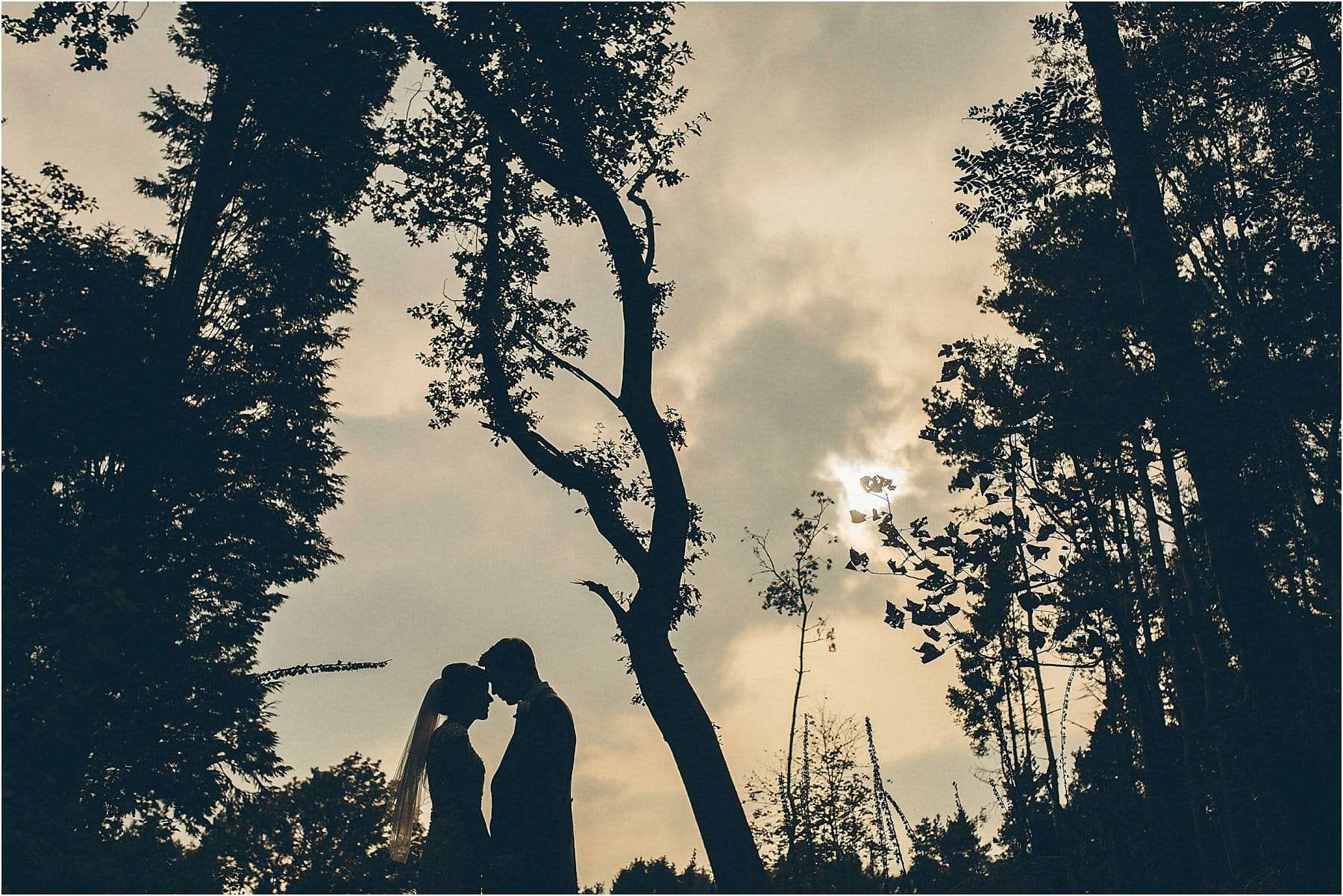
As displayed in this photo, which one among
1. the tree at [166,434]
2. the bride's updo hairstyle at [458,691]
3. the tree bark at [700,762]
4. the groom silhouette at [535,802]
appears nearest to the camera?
the groom silhouette at [535,802]

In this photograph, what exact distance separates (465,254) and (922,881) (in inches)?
500

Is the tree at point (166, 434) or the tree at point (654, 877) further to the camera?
the tree at point (654, 877)

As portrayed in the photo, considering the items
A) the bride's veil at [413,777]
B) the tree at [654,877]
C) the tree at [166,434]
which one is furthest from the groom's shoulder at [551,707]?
the tree at [654,877]

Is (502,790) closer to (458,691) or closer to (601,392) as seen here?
(458,691)

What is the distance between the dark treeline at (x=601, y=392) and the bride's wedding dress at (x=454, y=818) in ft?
6.21

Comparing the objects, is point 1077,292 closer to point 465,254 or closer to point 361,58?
point 465,254

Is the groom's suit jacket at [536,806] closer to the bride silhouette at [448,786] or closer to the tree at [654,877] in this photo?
the bride silhouette at [448,786]

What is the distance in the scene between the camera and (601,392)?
8344 millimetres

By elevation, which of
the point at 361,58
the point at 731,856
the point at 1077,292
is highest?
the point at 361,58

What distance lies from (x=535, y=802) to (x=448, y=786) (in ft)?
1.57

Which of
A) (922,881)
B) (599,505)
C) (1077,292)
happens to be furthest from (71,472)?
(922,881)

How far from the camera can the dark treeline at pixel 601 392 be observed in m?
5.37

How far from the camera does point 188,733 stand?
697cm

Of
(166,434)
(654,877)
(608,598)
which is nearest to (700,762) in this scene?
(608,598)
